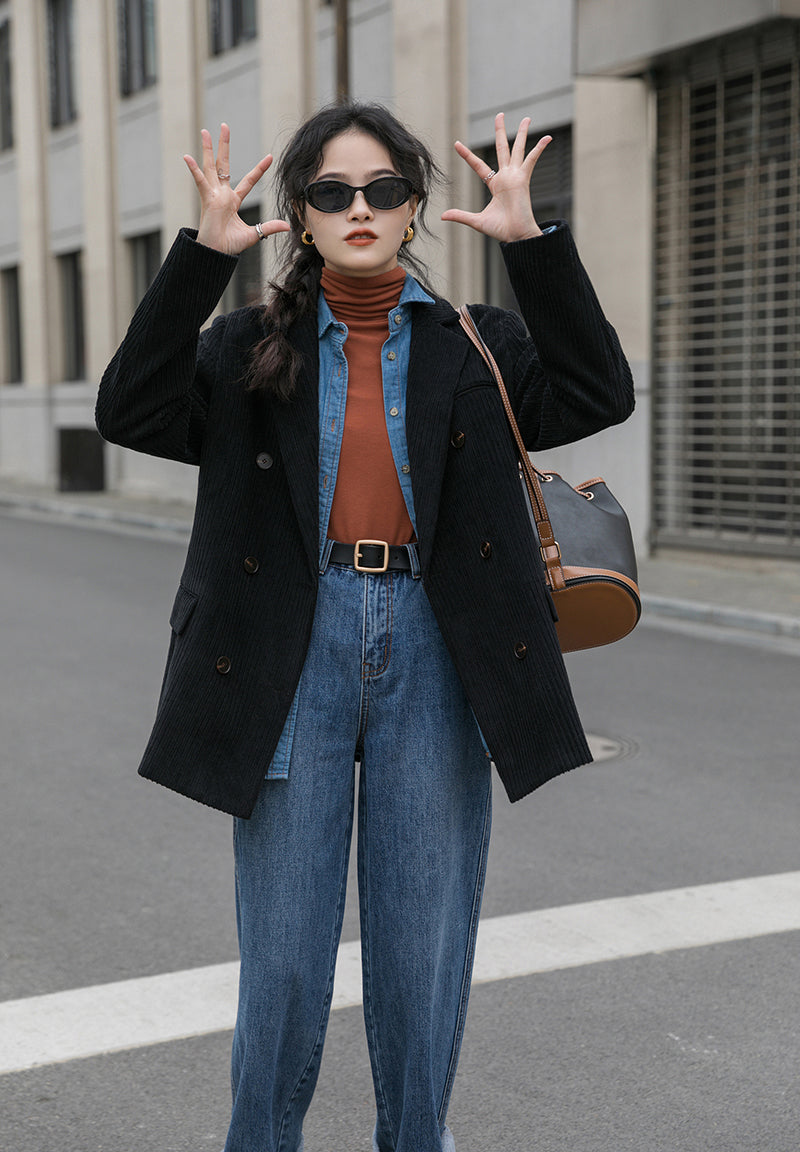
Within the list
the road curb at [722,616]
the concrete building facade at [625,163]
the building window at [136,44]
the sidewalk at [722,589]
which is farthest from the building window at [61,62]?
the road curb at [722,616]

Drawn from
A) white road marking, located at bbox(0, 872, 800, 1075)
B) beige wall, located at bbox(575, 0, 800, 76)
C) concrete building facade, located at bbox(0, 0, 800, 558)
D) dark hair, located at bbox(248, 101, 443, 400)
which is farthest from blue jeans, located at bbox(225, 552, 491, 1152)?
beige wall, located at bbox(575, 0, 800, 76)

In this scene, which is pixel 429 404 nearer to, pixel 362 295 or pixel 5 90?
pixel 362 295

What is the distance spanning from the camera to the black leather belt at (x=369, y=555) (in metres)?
2.51

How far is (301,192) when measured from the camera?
2521 mm

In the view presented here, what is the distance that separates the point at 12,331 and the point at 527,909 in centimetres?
2619

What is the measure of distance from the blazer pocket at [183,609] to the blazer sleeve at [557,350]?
641 mm

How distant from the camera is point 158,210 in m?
22.8

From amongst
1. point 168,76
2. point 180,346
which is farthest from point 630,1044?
point 168,76

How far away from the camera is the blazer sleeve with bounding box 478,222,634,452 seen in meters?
2.43

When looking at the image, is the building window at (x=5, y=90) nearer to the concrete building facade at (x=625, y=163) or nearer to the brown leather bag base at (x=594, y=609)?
the concrete building facade at (x=625, y=163)

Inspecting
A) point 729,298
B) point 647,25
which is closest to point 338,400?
point 647,25

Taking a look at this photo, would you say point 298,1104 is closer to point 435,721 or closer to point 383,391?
point 435,721

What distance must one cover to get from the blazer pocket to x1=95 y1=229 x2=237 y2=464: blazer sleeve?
258 mm

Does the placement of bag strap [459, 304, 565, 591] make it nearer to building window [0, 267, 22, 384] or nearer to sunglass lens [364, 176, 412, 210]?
sunglass lens [364, 176, 412, 210]
